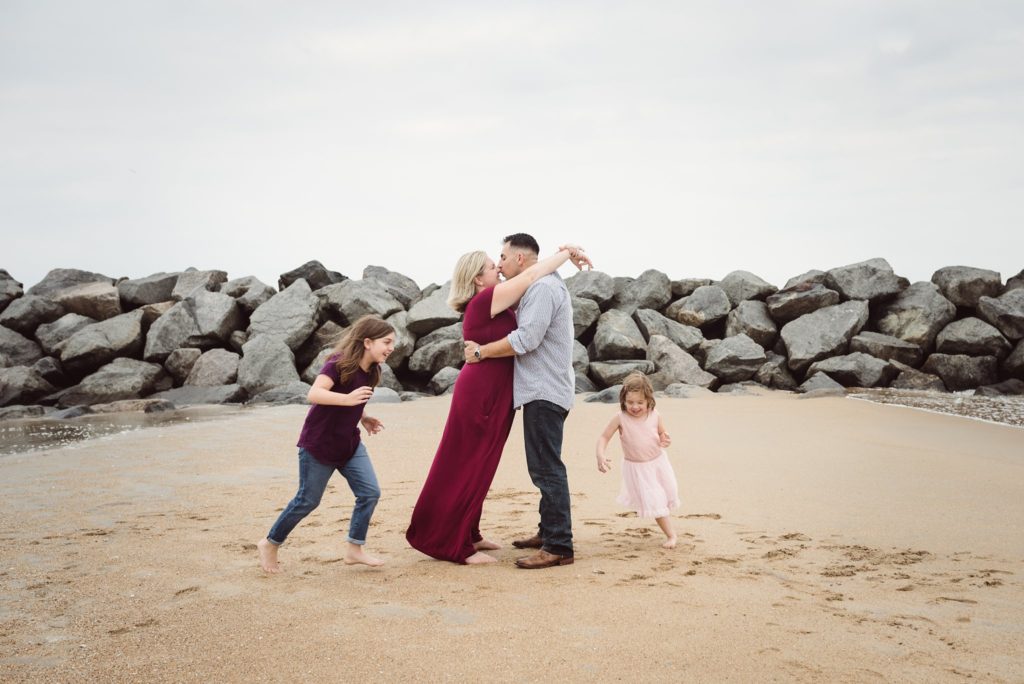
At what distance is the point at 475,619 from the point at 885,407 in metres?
9.64

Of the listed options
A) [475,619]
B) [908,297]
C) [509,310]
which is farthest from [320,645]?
[908,297]

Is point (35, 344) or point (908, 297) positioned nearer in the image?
point (908, 297)

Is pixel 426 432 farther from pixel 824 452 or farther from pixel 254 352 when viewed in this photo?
pixel 254 352

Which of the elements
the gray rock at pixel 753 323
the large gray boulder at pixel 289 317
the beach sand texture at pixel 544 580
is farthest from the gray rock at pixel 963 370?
the large gray boulder at pixel 289 317

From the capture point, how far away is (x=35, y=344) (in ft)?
62.3

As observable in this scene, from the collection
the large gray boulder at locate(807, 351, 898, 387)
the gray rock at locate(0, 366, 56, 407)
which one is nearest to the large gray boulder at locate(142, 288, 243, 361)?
the gray rock at locate(0, 366, 56, 407)

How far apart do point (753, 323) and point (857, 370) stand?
104 inches

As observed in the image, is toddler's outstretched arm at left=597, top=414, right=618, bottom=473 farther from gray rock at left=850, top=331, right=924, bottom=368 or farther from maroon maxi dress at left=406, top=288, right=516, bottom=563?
gray rock at left=850, top=331, right=924, bottom=368

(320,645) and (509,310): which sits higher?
(509,310)

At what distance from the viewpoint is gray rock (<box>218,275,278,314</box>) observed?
727 inches

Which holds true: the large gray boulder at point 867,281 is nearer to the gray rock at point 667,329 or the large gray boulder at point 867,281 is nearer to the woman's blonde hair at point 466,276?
the gray rock at point 667,329

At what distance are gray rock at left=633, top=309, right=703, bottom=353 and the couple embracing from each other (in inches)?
483

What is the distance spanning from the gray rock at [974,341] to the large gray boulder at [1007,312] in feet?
0.82

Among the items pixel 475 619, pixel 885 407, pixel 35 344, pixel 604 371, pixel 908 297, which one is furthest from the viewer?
pixel 35 344
